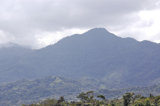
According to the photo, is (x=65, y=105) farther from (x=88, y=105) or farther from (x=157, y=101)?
(x=157, y=101)

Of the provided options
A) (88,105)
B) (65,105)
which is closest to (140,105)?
(88,105)

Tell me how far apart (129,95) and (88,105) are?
29344 mm

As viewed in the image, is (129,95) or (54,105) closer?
(129,95)

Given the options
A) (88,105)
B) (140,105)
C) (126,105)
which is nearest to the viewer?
(140,105)

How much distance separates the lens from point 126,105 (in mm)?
162125

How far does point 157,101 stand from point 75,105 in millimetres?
51448

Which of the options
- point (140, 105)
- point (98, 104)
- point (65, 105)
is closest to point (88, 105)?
point (98, 104)

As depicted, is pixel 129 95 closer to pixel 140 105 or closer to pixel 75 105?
pixel 140 105

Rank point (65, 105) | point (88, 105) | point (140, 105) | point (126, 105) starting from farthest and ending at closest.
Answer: point (65, 105) < point (88, 105) < point (126, 105) < point (140, 105)

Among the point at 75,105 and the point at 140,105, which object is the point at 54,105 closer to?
the point at 75,105

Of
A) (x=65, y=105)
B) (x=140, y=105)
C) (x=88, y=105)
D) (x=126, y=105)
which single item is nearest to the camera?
(x=140, y=105)

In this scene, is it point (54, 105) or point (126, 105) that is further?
point (54, 105)

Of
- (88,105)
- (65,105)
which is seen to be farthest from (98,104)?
(65,105)

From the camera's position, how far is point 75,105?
614ft
